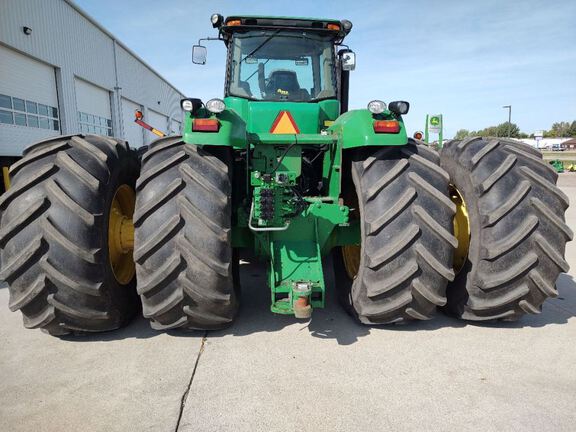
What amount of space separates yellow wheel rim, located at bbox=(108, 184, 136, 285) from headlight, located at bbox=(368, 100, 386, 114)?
214cm

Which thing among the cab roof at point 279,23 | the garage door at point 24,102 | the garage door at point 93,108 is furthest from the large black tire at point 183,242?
the garage door at point 93,108

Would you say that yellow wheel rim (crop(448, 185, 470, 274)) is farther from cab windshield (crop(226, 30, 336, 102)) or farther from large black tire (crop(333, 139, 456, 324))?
cab windshield (crop(226, 30, 336, 102))

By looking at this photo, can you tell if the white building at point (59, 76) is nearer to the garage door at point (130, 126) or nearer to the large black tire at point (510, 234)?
the garage door at point (130, 126)

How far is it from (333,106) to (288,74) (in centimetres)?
61

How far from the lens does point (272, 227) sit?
10.2 ft

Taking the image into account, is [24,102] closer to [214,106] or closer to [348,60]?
[348,60]

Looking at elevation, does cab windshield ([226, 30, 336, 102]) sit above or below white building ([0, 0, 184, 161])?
below

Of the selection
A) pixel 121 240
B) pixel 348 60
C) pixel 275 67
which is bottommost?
pixel 121 240

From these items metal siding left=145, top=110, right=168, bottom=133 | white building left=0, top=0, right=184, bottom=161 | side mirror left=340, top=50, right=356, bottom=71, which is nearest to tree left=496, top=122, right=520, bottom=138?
metal siding left=145, top=110, right=168, bottom=133

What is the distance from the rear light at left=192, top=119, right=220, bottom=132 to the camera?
2.92m

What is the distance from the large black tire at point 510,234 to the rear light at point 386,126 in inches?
26.4

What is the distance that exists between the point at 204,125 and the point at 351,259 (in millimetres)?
1960

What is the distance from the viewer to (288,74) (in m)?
4.46

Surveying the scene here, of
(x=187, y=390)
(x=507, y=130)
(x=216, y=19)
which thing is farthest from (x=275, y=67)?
(x=507, y=130)
